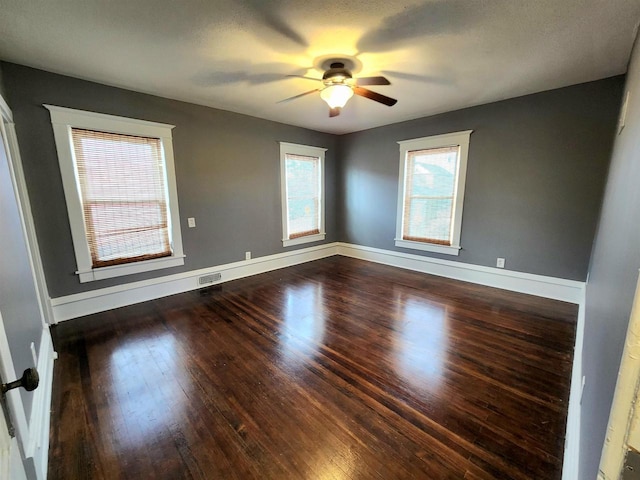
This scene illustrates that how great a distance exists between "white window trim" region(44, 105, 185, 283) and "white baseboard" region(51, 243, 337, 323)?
0.18 m

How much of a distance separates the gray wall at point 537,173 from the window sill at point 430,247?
3.9 inches

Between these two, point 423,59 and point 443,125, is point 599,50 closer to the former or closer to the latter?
point 423,59

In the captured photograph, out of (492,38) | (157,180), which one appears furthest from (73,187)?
(492,38)

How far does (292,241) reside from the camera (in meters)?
4.96

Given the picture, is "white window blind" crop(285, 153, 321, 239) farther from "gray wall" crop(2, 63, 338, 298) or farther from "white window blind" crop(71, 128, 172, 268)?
"white window blind" crop(71, 128, 172, 268)

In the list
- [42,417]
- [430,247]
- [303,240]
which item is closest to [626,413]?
[42,417]

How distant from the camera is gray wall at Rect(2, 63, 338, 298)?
103 inches

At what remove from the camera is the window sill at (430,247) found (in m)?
4.14

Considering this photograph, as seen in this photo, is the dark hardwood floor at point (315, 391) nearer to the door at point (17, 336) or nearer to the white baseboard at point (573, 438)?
the white baseboard at point (573, 438)

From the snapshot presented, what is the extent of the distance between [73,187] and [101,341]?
1.60m

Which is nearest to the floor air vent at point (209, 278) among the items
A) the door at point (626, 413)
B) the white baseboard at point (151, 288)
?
the white baseboard at point (151, 288)

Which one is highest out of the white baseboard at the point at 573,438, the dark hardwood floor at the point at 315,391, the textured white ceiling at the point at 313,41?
the textured white ceiling at the point at 313,41

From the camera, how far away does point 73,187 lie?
279cm

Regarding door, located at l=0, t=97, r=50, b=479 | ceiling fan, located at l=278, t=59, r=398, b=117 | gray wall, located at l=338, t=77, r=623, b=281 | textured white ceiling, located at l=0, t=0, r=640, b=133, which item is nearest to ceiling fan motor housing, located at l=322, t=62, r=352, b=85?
ceiling fan, located at l=278, t=59, r=398, b=117
